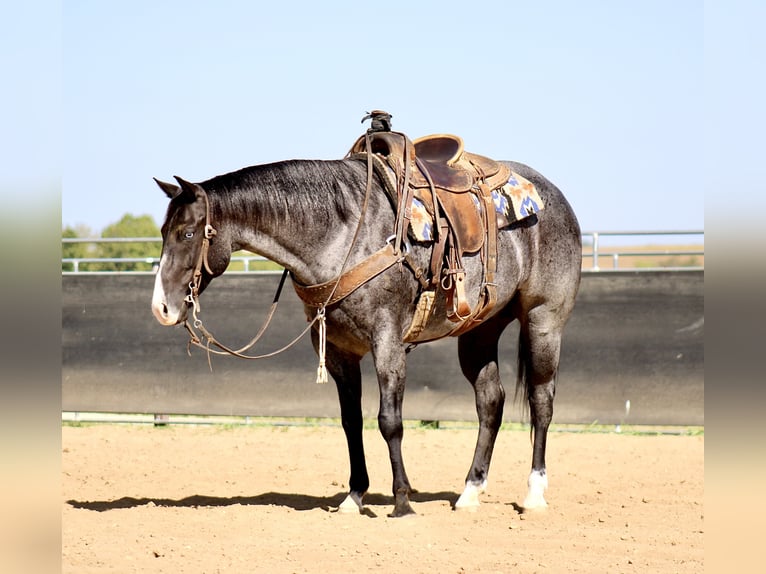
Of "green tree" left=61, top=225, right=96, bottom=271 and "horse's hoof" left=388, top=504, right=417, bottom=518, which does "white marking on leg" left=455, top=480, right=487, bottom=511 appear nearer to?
"horse's hoof" left=388, top=504, right=417, bottom=518

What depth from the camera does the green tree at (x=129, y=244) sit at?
20562 mm

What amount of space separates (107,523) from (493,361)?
237 cm

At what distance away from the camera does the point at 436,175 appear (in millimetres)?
4977

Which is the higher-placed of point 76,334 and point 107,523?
point 76,334

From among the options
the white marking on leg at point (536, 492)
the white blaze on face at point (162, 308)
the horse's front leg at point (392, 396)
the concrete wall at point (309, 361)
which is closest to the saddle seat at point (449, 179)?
the horse's front leg at point (392, 396)

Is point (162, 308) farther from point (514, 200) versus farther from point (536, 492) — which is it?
point (536, 492)

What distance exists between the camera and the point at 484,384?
5383 mm

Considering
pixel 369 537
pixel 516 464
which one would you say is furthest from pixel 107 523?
pixel 516 464

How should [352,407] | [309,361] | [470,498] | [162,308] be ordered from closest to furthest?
[162,308] → [352,407] → [470,498] → [309,361]

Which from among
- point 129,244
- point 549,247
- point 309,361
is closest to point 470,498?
point 549,247

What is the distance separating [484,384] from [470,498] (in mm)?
684

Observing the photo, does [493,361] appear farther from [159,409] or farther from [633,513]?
[159,409]

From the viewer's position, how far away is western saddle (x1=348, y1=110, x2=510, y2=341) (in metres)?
4.74
